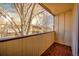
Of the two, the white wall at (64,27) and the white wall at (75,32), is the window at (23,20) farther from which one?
A: the white wall at (75,32)

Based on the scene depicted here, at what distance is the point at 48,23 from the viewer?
1978 millimetres

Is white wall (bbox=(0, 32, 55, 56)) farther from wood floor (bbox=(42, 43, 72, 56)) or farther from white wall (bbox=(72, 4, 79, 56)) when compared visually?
white wall (bbox=(72, 4, 79, 56))

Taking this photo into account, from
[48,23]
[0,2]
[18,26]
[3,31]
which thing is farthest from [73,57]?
[0,2]

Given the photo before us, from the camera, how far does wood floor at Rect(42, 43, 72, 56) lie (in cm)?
193

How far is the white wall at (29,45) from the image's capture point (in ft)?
6.05

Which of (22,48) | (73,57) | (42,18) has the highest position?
(42,18)

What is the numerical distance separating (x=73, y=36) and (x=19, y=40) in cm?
76

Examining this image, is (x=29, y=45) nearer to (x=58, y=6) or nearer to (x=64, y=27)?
(x=64, y=27)

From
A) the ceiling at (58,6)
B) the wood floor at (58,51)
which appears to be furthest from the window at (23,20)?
the wood floor at (58,51)

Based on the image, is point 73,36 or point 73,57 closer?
point 73,57

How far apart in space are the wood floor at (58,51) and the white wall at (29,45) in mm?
76

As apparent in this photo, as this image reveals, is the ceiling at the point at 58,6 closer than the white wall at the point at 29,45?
No

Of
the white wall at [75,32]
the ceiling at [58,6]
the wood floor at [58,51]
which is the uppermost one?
the ceiling at [58,6]

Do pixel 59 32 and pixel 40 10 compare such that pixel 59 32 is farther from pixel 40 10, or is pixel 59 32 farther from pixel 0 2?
pixel 0 2
